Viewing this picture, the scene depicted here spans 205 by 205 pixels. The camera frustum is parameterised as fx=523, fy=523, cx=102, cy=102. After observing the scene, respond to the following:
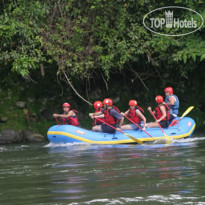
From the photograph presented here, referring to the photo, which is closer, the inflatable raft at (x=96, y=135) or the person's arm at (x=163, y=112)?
the inflatable raft at (x=96, y=135)

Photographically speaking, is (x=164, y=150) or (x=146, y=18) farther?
(x=146, y=18)

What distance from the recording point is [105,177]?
777 cm

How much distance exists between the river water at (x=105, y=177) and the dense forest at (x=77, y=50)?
406 centimetres

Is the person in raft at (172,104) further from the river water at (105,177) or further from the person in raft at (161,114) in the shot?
the river water at (105,177)

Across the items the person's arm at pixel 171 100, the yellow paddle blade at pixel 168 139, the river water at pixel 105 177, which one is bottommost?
the river water at pixel 105 177

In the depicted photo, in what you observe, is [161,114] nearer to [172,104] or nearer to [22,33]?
[172,104]

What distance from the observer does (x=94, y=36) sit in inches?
640

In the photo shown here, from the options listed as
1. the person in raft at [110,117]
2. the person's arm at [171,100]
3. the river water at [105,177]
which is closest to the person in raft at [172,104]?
the person's arm at [171,100]

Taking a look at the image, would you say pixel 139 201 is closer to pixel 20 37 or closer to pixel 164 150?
pixel 164 150

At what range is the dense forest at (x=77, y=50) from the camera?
14.8 metres

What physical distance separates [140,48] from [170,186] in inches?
395

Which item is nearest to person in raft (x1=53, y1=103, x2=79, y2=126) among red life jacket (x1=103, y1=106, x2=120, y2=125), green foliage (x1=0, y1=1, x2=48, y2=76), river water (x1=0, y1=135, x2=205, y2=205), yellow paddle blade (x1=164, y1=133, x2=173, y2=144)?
red life jacket (x1=103, y1=106, x2=120, y2=125)

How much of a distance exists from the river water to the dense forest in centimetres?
406

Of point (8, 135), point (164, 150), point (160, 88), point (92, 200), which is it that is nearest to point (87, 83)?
point (160, 88)
